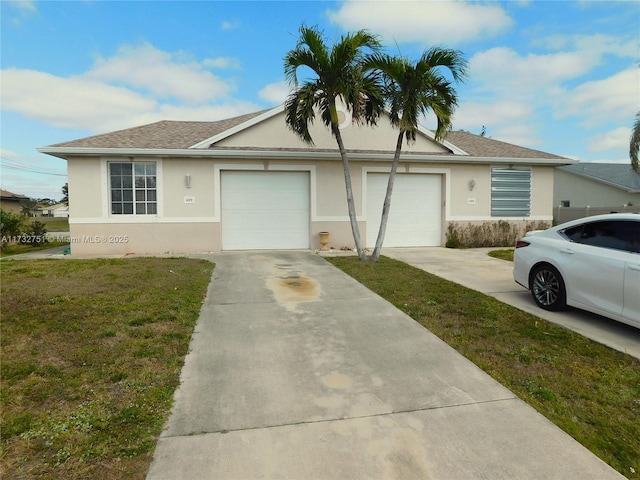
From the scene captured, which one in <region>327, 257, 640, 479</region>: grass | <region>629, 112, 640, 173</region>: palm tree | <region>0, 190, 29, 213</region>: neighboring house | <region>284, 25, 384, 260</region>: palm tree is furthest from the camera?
<region>0, 190, 29, 213</region>: neighboring house

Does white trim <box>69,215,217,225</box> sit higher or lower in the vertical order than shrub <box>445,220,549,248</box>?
higher

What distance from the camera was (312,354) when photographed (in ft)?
13.0

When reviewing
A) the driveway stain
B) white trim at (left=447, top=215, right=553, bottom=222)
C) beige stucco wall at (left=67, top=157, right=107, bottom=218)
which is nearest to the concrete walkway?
the driveway stain

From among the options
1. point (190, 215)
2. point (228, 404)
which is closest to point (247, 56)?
point (190, 215)

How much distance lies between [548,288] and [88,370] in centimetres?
596

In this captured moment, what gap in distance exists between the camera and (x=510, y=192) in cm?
1349

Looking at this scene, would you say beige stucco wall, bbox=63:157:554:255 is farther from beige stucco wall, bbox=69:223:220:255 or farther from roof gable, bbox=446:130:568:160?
roof gable, bbox=446:130:568:160

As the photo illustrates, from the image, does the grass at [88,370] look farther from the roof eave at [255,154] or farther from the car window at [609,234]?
the car window at [609,234]

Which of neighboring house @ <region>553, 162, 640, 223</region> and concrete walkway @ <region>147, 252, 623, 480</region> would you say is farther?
neighboring house @ <region>553, 162, 640, 223</region>

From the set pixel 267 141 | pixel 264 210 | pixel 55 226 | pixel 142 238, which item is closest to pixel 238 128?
pixel 267 141

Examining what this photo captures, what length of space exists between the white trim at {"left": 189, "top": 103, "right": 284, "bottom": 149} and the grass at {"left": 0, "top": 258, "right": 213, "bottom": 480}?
565 cm

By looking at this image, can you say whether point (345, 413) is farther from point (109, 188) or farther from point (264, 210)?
point (109, 188)

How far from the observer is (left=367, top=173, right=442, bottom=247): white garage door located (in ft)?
41.7

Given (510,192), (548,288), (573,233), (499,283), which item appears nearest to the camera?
(573,233)
